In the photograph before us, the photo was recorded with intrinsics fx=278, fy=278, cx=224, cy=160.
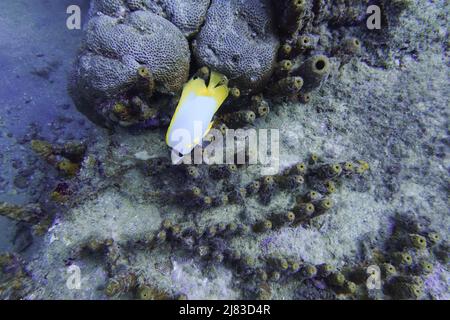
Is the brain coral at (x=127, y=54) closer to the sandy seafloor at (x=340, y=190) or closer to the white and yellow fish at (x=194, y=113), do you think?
the white and yellow fish at (x=194, y=113)

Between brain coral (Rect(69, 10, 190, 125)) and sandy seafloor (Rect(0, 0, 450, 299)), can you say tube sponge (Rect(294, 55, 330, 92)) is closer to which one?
sandy seafloor (Rect(0, 0, 450, 299))

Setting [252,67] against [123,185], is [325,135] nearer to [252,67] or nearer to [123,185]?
[252,67]

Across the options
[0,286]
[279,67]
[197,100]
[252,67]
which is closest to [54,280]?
[0,286]

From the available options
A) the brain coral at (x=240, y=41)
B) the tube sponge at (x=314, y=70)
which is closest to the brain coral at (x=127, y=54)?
the brain coral at (x=240, y=41)

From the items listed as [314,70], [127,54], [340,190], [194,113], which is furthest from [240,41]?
[340,190]

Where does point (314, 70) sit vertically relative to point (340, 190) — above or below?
above

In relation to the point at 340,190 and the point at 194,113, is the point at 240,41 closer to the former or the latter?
the point at 194,113
